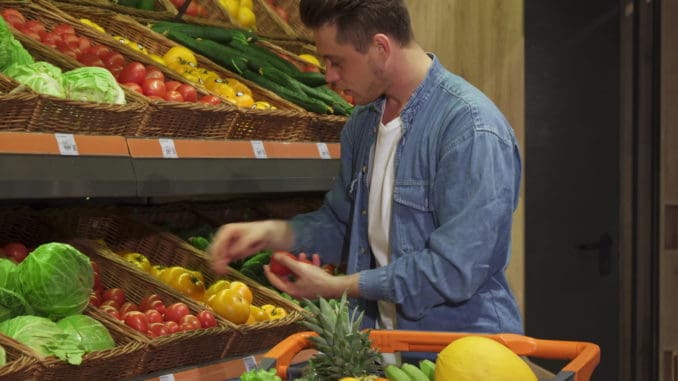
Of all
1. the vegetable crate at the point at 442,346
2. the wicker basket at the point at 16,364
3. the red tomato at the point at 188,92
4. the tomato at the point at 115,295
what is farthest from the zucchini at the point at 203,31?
the vegetable crate at the point at 442,346

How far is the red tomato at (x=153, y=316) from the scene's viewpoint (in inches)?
116

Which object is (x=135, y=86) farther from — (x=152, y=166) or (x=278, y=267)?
(x=278, y=267)

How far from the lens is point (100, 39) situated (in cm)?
356

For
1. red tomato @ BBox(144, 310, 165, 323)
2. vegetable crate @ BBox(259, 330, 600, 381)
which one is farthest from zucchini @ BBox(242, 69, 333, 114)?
vegetable crate @ BBox(259, 330, 600, 381)

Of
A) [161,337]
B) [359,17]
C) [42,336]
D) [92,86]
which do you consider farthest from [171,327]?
[359,17]

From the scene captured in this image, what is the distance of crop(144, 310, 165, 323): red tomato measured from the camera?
2.94 m

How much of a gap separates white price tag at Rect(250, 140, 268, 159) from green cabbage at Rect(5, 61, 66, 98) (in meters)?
0.66

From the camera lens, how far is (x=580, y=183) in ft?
15.7

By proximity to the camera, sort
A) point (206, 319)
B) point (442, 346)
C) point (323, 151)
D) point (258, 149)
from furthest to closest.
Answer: point (323, 151) < point (258, 149) < point (206, 319) < point (442, 346)

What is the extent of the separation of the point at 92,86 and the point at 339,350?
1518mm

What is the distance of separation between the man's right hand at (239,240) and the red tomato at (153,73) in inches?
41.8

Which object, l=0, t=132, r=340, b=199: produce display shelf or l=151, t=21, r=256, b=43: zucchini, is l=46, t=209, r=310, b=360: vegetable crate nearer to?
l=0, t=132, r=340, b=199: produce display shelf

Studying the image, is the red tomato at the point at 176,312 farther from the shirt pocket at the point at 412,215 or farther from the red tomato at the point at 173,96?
the shirt pocket at the point at 412,215

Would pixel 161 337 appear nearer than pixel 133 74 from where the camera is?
Yes
